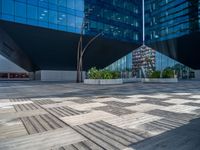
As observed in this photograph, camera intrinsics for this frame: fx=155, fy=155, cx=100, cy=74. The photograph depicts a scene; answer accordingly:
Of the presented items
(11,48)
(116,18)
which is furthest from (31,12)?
(116,18)

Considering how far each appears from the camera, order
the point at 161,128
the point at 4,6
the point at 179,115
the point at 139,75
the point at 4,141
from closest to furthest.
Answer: the point at 4,141, the point at 161,128, the point at 179,115, the point at 4,6, the point at 139,75

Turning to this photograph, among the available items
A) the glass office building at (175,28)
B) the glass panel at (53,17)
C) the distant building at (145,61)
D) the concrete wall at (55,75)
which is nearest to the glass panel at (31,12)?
the glass panel at (53,17)

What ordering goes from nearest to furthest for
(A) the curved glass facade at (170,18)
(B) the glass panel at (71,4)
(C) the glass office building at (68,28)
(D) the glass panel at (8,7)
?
(D) the glass panel at (8,7) < (C) the glass office building at (68,28) < (B) the glass panel at (71,4) < (A) the curved glass facade at (170,18)

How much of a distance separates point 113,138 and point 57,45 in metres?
33.7

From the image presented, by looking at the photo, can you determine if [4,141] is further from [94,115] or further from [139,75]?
[139,75]

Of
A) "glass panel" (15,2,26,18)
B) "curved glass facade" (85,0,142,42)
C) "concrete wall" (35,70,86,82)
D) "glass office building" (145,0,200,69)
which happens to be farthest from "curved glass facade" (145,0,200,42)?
"glass panel" (15,2,26,18)

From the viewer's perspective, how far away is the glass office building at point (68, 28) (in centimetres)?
2923

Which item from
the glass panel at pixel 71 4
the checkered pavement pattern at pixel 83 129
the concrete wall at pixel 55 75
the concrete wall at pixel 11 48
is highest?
the glass panel at pixel 71 4

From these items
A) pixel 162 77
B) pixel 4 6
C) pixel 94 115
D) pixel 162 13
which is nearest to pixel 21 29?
pixel 4 6

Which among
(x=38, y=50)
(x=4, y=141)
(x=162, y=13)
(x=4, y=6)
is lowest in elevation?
(x=4, y=141)

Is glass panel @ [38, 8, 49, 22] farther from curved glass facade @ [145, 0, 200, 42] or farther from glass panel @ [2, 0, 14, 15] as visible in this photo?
curved glass facade @ [145, 0, 200, 42]

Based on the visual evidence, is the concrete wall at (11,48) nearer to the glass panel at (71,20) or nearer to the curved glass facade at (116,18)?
the glass panel at (71,20)

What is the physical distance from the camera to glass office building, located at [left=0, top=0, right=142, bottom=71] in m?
29.2

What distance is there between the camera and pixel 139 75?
3975 centimetres
